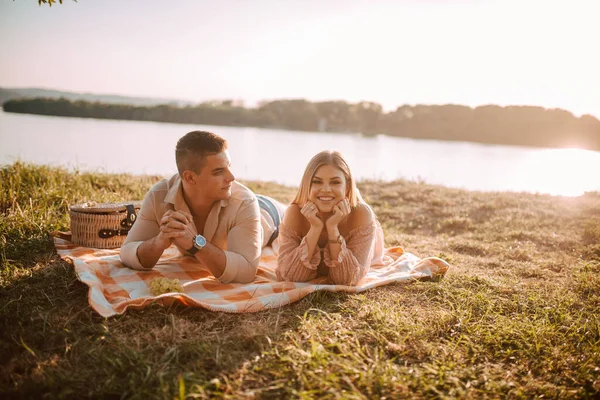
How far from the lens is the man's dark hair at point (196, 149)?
3.60m

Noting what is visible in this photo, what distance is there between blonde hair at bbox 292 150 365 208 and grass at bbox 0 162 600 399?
920 millimetres

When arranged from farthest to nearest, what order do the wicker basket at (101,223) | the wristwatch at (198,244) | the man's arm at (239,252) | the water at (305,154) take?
the water at (305,154) < the wicker basket at (101,223) < the man's arm at (239,252) < the wristwatch at (198,244)

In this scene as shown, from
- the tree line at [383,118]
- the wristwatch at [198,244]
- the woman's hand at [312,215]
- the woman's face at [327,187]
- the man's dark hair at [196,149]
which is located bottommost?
the wristwatch at [198,244]

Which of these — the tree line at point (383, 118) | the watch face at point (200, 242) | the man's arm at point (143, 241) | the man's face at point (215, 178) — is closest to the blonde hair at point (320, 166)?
the man's face at point (215, 178)

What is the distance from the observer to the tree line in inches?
727

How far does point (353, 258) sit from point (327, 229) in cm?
40

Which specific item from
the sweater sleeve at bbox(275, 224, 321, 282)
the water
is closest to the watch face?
the sweater sleeve at bbox(275, 224, 321, 282)

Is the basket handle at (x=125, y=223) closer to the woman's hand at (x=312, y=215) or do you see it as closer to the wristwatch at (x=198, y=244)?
the wristwatch at (x=198, y=244)

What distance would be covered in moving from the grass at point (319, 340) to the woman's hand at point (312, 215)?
0.62m

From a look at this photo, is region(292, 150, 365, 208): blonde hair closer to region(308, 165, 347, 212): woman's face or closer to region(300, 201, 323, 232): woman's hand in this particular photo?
region(308, 165, 347, 212): woman's face

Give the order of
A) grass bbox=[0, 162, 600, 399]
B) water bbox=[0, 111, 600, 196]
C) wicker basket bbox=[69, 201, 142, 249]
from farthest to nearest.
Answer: water bbox=[0, 111, 600, 196]
wicker basket bbox=[69, 201, 142, 249]
grass bbox=[0, 162, 600, 399]

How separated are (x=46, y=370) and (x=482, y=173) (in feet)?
69.4

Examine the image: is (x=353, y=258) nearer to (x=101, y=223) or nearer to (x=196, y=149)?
(x=196, y=149)

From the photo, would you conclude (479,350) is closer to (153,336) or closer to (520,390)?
(520,390)
